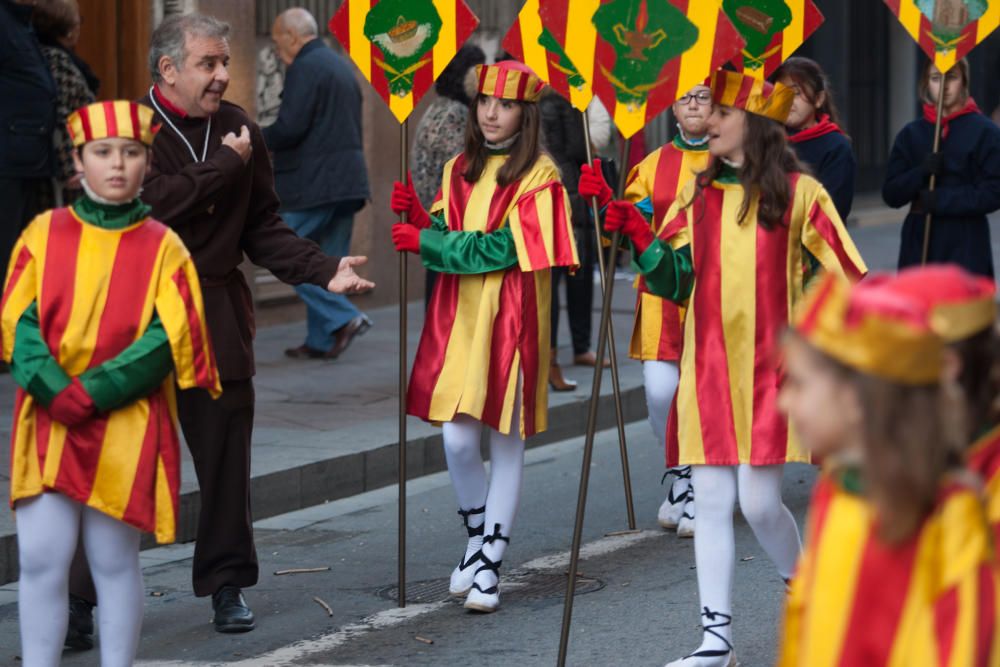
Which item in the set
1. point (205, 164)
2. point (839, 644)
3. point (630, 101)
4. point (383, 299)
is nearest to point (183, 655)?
point (205, 164)

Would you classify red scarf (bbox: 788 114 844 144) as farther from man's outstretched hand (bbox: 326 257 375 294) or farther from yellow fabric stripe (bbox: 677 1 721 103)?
man's outstretched hand (bbox: 326 257 375 294)

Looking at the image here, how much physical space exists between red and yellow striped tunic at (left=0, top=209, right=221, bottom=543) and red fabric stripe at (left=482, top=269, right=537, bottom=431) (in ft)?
5.24

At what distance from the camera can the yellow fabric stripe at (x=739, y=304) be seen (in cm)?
520

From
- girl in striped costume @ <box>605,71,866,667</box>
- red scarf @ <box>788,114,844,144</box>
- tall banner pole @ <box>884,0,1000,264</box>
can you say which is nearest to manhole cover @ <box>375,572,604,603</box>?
girl in striped costume @ <box>605,71,866,667</box>

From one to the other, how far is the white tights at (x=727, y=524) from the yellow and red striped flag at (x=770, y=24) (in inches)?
119

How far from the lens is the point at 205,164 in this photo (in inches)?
221

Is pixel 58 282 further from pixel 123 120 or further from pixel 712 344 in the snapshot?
pixel 712 344

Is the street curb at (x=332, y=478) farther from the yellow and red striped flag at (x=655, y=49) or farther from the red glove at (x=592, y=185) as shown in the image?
the yellow and red striped flag at (x=655, y=49)

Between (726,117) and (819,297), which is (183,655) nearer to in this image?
(726,117)

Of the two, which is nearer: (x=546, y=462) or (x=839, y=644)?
(x=839, y=644)

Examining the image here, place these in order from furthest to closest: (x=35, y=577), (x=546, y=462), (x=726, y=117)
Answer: (x=546, y=462), (x=726, y=117), (x=35, y=577)

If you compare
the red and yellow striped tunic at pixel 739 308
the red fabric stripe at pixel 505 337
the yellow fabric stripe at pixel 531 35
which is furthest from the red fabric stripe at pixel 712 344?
the yellow fabric stripe at pixel 531 35

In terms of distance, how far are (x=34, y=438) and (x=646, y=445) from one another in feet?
16.5

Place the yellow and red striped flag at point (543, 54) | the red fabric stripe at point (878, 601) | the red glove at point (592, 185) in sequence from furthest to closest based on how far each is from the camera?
the yellow and red striped flag at point (543, 54)
the red glove at point (592, 185)
the red fabric stripe at point (878, 601)
